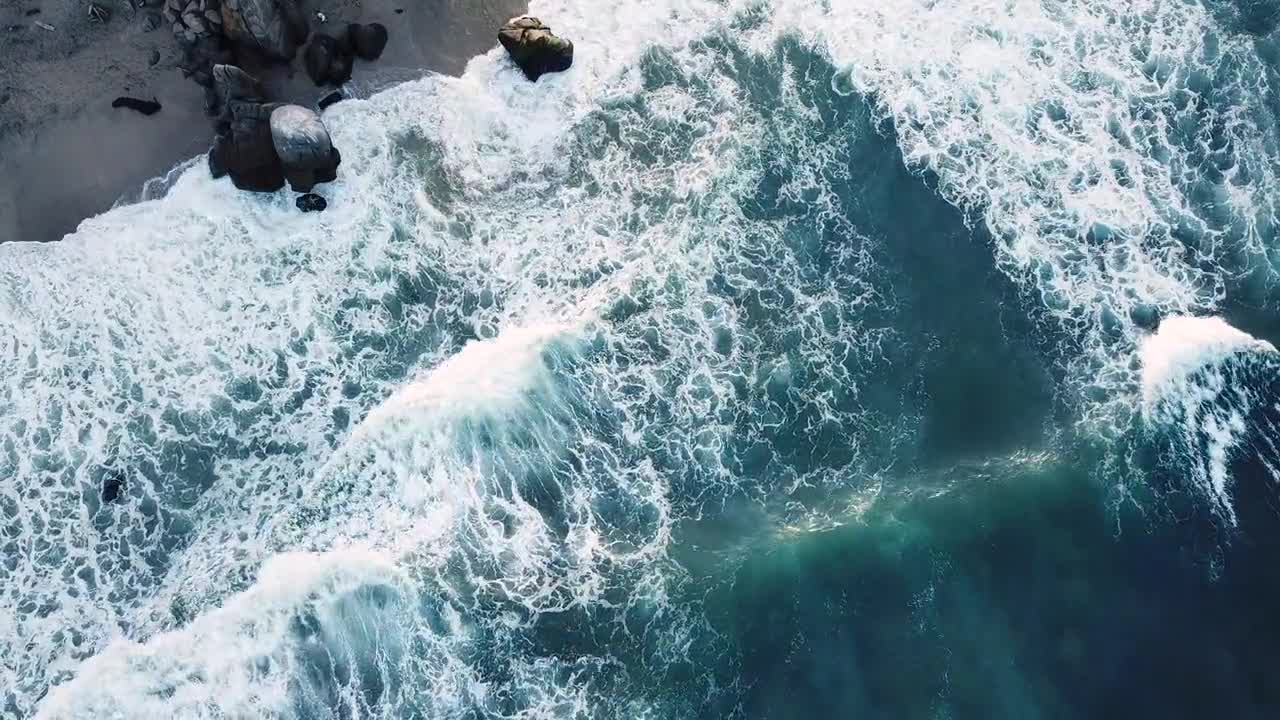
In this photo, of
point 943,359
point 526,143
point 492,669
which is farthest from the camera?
point 526,143

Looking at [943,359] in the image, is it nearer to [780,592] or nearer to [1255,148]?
[780,592]

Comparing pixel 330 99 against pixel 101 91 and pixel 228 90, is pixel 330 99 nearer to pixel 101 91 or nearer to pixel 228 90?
pixel 228 90

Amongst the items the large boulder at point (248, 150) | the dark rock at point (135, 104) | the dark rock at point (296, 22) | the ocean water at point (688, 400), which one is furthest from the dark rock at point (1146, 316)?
the dark rock at point (135, 104)

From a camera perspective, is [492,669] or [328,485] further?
[328,485]

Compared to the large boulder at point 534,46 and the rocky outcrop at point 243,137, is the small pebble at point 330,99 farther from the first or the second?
the large boulder at point 534,46

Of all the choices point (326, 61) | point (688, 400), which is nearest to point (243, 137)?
point (326, 61)

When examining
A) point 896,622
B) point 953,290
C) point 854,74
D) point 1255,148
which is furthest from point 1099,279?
point 896,622
